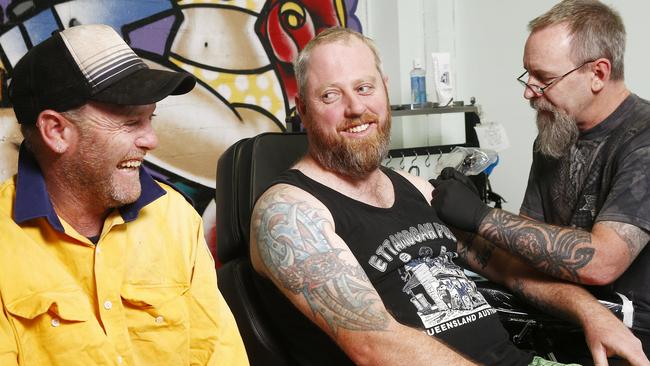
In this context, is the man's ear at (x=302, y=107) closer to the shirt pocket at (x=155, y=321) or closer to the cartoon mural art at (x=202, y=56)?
the shirt pocket at (x=155, y=321)

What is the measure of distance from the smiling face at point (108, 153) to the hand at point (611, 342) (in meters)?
1.19

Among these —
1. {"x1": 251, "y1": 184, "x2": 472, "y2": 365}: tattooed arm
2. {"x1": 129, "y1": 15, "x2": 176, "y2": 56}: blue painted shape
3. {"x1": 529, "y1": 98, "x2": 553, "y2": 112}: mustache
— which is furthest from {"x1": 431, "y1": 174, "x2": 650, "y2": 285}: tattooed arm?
{"x1": 129, "y1": 15, "x2": 176, "y2": 56}: blue painted shape

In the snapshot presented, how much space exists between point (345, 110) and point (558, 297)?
0.78 m

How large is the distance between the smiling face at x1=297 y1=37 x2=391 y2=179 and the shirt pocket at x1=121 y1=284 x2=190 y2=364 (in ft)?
2.08

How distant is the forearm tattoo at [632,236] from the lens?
1867 mm

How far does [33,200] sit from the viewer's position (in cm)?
130

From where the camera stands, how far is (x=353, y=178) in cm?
192

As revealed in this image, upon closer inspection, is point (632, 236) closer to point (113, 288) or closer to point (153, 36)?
point (113, 288)

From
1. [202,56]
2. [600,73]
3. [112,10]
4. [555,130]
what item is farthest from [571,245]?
[112,10]

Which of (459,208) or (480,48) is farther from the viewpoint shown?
(480,48)

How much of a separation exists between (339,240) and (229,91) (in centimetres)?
176

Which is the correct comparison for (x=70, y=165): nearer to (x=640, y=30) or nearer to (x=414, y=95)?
(x=414, y=95)

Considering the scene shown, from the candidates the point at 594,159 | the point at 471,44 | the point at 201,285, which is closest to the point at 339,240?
the point at 201,285

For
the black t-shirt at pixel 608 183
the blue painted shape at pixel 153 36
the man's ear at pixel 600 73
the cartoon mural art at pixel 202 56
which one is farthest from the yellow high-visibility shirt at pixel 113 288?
the blue painted shape at pixel 153 36
